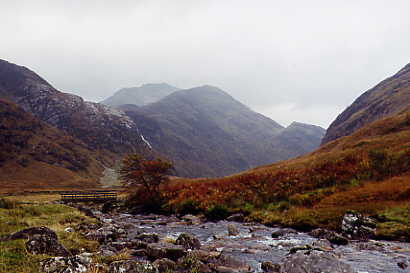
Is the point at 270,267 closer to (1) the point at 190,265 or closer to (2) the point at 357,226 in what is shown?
(1) the point at 190,265

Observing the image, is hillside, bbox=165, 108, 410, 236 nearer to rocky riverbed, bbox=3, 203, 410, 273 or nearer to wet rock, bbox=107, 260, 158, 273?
rocky riverbed, bbox=3, 203, 410, 273

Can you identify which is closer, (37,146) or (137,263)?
(137,263)

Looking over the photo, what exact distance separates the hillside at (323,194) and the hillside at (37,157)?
116 metres

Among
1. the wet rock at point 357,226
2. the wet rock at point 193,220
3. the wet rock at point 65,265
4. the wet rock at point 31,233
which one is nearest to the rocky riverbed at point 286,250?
the wet rock at point 357,226

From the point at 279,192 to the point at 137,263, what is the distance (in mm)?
23833

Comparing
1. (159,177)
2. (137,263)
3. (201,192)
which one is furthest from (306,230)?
(159,177)

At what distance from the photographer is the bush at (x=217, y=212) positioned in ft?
96.9

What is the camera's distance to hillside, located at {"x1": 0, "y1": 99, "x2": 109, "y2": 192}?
137m

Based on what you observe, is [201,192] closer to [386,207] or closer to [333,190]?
[333,190]

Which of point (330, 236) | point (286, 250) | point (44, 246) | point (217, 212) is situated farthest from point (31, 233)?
point (217, 212)

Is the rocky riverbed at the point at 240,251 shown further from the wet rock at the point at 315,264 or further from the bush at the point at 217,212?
the bush at the point at 217,212

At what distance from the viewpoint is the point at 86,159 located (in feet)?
611

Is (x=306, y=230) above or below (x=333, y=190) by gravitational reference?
below

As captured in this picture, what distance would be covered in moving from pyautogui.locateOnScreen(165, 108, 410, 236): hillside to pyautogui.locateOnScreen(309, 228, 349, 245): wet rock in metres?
1.63
